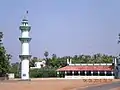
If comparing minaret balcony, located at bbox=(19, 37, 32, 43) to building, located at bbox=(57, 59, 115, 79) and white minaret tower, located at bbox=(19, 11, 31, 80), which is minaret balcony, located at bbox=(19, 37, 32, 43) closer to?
white minaret tower, located at bbox=(19, 11, 31, 80)

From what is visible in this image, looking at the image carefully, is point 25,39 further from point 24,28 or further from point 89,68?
point 89,68

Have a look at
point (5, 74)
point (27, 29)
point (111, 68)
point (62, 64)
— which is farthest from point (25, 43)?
point (62, 64)

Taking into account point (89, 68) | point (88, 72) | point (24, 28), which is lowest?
point (88, 72)

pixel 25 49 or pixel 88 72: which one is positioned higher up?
pixel 25 49

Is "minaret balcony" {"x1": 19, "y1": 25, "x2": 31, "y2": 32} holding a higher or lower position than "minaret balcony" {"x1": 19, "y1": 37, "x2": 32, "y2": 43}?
higher

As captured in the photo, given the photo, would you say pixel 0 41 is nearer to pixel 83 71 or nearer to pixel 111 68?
pixel 83 71

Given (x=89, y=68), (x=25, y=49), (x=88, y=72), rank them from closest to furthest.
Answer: (x=25, y=49), (x=88, y=72), (x=89, y=68)

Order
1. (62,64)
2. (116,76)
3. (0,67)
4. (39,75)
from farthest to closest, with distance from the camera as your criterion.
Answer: (62,64) < (39,75) < (116,76) < (0,67)

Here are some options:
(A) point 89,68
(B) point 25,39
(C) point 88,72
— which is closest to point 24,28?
(B) point 25,39

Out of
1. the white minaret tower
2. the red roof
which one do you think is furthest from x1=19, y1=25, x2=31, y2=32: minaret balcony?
the red roof

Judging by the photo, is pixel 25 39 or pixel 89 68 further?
pixel 89 68

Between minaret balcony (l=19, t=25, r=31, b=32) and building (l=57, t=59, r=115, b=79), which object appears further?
building (l=57, t=59, r=115, b=79)

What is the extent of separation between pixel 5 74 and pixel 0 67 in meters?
5.19

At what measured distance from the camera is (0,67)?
271ft
